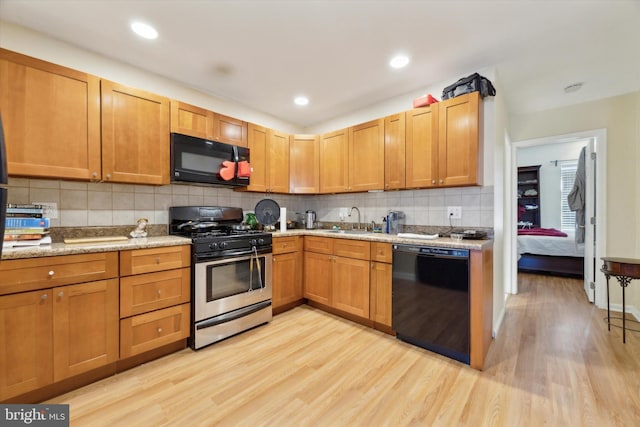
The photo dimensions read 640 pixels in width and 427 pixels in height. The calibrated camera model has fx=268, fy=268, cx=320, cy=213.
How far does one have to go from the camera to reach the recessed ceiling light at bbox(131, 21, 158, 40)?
1.94 metres

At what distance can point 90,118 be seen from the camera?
2.04 meters

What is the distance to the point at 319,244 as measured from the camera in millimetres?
3059

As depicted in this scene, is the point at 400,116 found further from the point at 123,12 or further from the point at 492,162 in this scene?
the point at 123,12

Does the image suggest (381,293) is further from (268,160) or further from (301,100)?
(301,100)

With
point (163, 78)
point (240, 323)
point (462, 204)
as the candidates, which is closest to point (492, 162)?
point (462, 204)

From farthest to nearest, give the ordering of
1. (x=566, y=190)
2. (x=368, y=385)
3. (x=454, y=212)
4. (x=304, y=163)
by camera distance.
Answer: (x=566, y=190) < (x=304, y=163) < (x=454, y=212) < (x=368, y=385)

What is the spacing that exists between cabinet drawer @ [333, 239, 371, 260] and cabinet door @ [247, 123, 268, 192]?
1.15 meters

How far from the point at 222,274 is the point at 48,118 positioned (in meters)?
1.68

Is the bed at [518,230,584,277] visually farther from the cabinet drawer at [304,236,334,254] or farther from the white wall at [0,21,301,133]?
the white wall at [0,21,301,133]

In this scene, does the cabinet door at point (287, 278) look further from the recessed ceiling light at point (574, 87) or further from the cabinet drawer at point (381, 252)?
the recessed ceiling light at point (574, 87)

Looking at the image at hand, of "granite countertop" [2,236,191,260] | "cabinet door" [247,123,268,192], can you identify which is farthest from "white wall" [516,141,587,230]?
"granite countertop" [2,236,191,260]

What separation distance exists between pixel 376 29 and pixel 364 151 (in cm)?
129

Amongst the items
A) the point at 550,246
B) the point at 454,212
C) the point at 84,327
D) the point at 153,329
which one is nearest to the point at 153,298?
the point at 153,329

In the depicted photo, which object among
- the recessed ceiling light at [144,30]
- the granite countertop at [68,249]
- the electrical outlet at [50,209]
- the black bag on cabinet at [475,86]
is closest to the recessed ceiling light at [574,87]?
the black bag on cabinet at [475,86]
